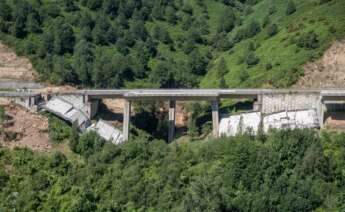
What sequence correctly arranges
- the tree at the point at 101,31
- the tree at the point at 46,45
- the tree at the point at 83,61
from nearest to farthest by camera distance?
the tree at the point at 83,61
the tree at the point at 46,45
the tree at the point at 101,31

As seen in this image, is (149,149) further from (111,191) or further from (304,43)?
(304,43)

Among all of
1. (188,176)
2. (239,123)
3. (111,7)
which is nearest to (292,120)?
(239,123)

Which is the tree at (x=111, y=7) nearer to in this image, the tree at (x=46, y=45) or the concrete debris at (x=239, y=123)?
the tree at (x=46, y=45)

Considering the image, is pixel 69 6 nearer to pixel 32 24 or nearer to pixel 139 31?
pixel 32 24

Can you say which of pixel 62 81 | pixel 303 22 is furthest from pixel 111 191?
pixel 303 22

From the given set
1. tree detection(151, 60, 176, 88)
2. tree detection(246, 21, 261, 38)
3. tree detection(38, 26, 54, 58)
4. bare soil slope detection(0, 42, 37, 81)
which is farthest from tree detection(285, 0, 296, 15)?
bare soil slope detection(0, 42, 37, 81)

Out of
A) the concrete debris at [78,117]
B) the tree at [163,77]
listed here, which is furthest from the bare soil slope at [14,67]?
the tree at [163,77]
